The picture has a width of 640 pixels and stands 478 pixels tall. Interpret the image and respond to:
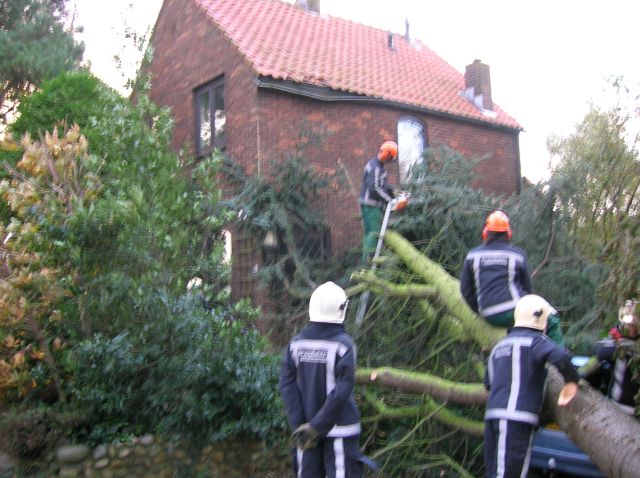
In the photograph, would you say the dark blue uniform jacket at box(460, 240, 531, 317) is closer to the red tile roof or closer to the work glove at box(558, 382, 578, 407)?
the work glove at box(558, 382, 578, 407)

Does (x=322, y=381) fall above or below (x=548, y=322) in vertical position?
below

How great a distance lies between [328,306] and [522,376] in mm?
1198

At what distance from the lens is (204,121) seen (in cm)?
1267

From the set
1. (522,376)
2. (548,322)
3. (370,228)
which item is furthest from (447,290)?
(370,228)

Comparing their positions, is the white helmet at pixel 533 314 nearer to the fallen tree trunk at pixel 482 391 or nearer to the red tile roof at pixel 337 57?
the fallen tree trunk at pixel 482 391

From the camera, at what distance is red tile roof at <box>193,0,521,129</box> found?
11.7 m

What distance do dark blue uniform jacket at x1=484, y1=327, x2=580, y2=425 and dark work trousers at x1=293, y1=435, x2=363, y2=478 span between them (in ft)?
2.76

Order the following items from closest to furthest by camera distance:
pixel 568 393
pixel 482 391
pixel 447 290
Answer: pixel 568 393 → pixel 482 391 → pixel 447 290

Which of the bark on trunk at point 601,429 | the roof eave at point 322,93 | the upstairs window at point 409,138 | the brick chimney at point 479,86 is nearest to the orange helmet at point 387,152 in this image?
the roof eave at point 322,93

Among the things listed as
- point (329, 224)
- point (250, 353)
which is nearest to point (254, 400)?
point (250, 353)

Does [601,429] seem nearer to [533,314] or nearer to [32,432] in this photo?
[533,314]

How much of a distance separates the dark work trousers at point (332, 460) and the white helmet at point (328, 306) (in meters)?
0.71

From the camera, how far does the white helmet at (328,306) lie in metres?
3.87

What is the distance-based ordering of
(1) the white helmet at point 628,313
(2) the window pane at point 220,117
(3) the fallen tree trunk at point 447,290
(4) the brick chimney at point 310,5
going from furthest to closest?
(4) the brick chimney at point 310,5, (2) the window pane at point 220,117, (3) the fallen tree trunk at point 447,290, (1) the white helmet at point 628,313
